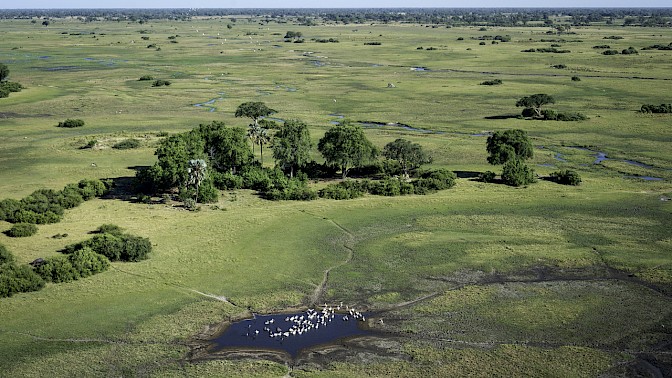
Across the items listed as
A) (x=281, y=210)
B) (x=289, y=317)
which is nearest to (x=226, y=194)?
(x=281, y=210)

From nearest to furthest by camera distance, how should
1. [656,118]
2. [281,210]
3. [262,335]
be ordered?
[262,335] → [281,210] → [656,118]

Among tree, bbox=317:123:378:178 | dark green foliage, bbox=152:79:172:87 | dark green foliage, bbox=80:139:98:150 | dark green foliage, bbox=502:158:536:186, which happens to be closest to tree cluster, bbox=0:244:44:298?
tree, bbox=317:123:378:178

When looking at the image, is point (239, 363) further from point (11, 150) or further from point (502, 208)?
Result: point (11, 150)

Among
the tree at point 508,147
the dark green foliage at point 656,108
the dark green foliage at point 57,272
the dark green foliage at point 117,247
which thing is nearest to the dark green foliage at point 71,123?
the dark green foliage at point 117,247

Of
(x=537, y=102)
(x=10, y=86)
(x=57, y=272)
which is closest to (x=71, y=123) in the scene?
(x=10, y=86)

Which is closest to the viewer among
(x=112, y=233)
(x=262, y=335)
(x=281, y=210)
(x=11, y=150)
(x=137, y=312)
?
(x=262, y=335)

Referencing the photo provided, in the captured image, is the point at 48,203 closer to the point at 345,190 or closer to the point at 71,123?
the point at 345,190
